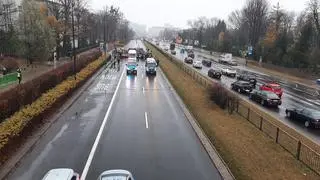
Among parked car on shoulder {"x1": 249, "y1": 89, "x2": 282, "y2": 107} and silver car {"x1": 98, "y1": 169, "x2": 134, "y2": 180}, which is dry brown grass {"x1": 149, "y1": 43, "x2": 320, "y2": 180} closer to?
silver car {"x1": 98, "y1": 169, "x2": 134, "y2": 180}

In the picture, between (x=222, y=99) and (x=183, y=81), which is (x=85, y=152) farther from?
(x=183, y=81)

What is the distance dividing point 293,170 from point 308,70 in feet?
183

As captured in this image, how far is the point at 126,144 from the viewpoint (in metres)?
19.4

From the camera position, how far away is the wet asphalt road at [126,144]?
15.8 m

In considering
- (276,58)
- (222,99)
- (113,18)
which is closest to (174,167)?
(222,99)

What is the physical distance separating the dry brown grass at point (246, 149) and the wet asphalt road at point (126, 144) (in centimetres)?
107

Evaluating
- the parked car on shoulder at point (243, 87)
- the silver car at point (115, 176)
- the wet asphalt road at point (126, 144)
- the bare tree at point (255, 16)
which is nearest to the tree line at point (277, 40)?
the bare tree at point (255, 16)

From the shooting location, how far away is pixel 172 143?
776 inches

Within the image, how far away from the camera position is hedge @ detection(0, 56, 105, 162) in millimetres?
16955

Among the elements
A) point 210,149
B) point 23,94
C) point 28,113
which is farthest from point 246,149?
point 23,94

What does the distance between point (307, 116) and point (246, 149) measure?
9931mm

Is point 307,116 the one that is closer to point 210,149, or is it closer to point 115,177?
point 210,149

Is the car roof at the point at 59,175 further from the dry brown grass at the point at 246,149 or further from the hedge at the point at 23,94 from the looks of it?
the hedge at the point at 23,94

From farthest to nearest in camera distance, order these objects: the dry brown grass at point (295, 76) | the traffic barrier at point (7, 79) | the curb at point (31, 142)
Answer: the dry brown grass at point (295, 76) < the traffic barrier at point (7, 79) < the curb at point (31, 142)
